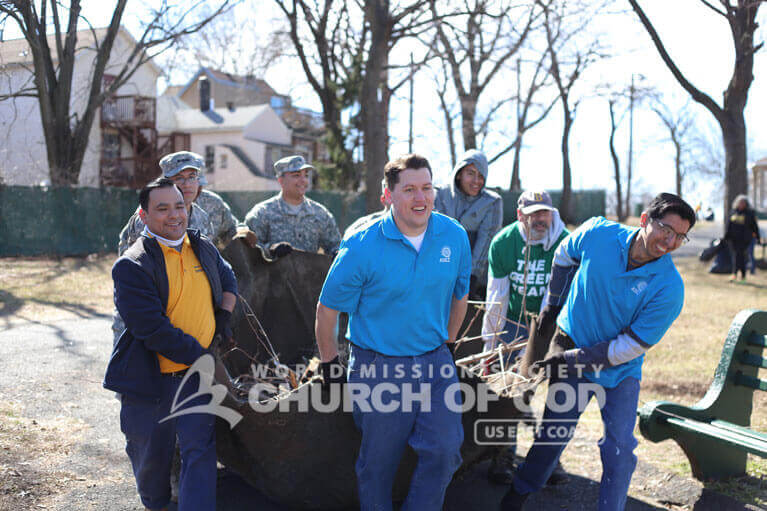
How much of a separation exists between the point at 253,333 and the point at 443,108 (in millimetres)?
27697

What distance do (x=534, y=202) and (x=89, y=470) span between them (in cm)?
344

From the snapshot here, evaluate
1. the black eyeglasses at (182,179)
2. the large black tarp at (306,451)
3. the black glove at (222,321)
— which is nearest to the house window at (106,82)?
the black eyeglasses at (182,179)

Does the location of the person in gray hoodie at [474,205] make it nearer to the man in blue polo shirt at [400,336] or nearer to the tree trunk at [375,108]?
the man in blue polo shirt at [400,336]

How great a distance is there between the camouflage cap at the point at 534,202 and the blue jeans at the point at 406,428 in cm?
167

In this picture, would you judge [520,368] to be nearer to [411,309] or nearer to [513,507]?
[513,507]

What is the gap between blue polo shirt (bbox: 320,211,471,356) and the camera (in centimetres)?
318

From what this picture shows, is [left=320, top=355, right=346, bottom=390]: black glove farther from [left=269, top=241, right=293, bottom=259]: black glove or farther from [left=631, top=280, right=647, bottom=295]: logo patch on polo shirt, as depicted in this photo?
[left=269, top=241, right=293, bottom=259]: black glove

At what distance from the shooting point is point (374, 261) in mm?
3172

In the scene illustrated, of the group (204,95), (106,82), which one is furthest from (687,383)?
(204,95)

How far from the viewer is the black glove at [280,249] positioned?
17.3 ft

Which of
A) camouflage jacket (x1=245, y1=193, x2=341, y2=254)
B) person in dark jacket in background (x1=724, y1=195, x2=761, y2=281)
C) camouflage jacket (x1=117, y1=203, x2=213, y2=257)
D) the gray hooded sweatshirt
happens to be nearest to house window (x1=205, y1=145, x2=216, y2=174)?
person in dark jacket in background (x1=724, y1=195, x2=761, y2=281)

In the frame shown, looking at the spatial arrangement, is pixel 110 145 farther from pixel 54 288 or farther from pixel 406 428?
pixel 406 428

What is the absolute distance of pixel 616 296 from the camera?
11.6ft

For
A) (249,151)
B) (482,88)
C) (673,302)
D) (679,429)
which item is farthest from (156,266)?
(249,151)
